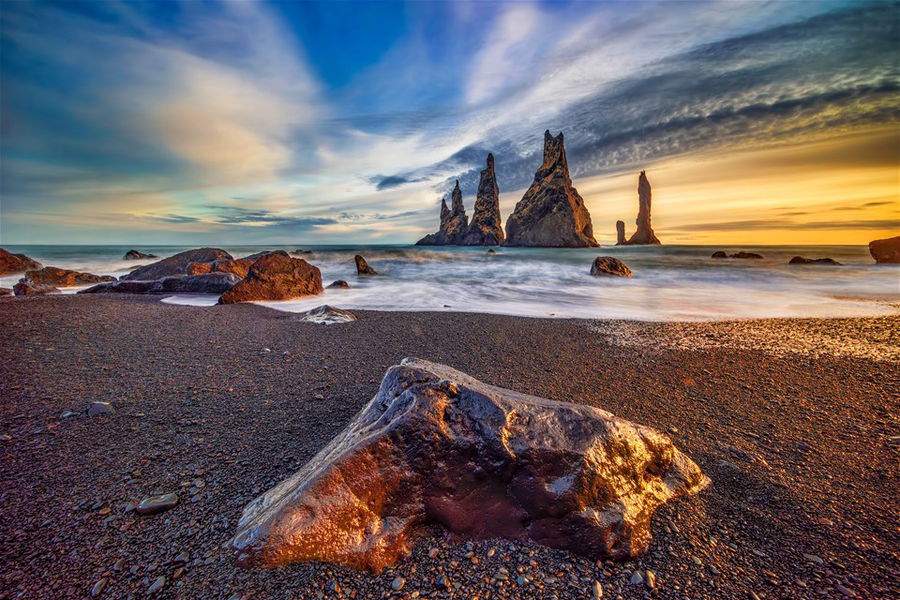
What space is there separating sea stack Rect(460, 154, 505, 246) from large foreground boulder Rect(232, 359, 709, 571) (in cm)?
9226

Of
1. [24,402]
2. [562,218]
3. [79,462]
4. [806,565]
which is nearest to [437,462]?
[806,565]

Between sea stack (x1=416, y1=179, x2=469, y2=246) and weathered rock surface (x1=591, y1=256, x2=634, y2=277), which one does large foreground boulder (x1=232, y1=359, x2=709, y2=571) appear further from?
sea stack (x1=416, y1=179, x2=469, y2=246)

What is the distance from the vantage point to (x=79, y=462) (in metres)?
2.20

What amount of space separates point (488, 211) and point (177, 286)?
87445 mm

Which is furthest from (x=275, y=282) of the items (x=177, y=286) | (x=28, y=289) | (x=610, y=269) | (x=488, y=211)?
(x=488, y=211)

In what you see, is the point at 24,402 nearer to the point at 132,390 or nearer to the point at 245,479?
the point at 132,390

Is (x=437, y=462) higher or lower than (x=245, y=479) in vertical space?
higher

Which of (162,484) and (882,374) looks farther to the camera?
(882,374)

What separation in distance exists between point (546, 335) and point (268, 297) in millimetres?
6995

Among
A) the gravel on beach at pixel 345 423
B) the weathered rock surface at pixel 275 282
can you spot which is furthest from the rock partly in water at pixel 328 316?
the weathered rock surface at pixel 275 282

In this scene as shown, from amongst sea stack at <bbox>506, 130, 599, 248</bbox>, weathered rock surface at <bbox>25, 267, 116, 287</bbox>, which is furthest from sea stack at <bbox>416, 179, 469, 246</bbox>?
weathered rock surface at <bbox>25, 267, 116, 287</bbox>

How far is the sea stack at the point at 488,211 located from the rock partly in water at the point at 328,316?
8754 cm

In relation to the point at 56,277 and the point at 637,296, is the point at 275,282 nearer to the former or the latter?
the point at 56,277

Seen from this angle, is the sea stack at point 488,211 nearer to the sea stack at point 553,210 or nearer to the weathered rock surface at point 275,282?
the sea stack at point 553,210
